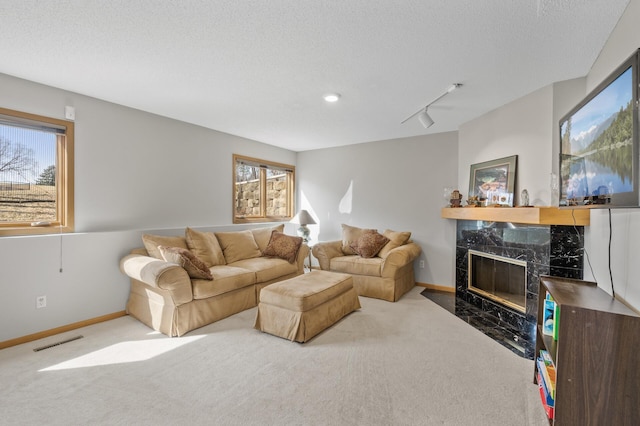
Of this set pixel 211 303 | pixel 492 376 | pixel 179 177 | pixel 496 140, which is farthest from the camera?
pixel 179 177

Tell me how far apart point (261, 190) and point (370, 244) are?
7.54 ft

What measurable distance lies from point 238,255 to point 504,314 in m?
3.30

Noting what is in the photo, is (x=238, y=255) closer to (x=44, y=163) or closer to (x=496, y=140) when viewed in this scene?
(x=44, y=163)

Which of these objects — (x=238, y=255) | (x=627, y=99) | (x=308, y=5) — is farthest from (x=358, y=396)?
(x=238, y=255)

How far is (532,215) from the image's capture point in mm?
2756

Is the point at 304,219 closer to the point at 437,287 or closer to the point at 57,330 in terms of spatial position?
the point at 437,287

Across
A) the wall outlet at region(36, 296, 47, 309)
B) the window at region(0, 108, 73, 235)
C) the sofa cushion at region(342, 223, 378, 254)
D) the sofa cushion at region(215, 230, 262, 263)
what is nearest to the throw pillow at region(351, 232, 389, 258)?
the sofa cushion at region(342, 223, 378, 254)

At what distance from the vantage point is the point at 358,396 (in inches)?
77.2

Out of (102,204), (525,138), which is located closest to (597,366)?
(525,138)

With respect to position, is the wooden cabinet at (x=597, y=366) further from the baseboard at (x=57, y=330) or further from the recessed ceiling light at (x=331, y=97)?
the baseboard at (x=57, y=330)

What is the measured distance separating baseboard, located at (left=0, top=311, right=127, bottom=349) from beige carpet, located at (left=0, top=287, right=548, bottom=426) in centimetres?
8

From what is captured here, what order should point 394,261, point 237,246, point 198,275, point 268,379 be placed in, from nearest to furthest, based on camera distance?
point 268,379, point 198,275, point 394,261, point 237,246

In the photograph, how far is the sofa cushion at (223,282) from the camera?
301 centimetres

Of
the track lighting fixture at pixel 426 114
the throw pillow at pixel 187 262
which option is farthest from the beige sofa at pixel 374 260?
the throw pillow at pixel 187 262
